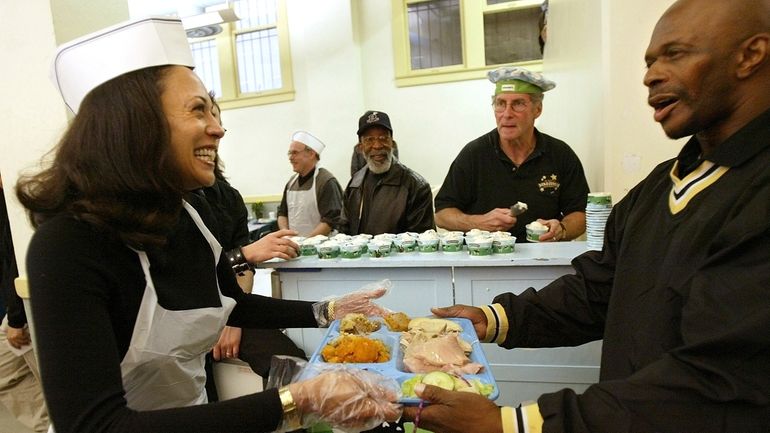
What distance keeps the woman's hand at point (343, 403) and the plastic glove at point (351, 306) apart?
61 centimetres

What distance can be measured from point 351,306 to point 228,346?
93cm

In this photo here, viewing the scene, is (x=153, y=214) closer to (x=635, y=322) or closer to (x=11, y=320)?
(x=635, y=322)

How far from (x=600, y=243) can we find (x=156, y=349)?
1.92 m

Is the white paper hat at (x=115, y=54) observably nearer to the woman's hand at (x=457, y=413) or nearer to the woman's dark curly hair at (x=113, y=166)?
the woman's dark curly hair at (x=113, y=166)

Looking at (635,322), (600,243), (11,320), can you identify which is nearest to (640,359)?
(635,322)

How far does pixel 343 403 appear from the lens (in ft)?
3.75

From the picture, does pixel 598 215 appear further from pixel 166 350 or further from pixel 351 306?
pixel 166 350

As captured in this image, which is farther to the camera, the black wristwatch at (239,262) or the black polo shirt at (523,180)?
the black polo shirt at (523,180)

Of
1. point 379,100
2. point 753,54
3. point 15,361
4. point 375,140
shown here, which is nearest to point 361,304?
point 753,54

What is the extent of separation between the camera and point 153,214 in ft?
3.90

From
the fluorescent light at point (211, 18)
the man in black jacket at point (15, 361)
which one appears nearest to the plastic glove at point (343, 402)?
Answer: the man in black jacket at point (15, 361)

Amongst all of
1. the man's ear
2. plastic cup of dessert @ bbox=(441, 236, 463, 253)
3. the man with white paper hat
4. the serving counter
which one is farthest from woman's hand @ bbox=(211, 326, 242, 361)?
the man with white paper hat

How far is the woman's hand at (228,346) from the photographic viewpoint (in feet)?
7.68

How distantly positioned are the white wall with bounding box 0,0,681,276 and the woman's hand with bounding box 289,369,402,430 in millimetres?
2152
